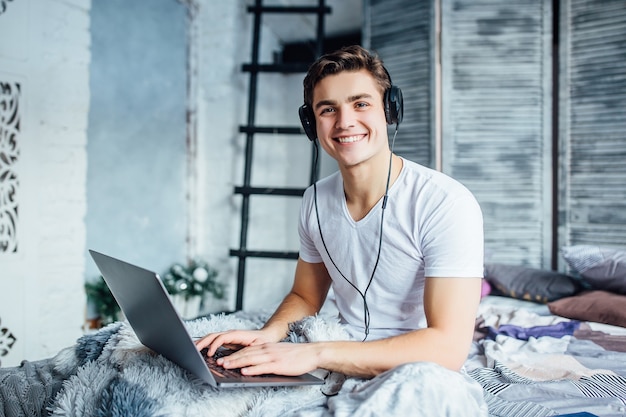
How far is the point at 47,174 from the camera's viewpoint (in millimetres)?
2510

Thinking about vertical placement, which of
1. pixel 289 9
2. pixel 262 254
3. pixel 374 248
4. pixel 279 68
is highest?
pixel 289 9

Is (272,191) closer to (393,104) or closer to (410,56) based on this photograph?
(410,56)

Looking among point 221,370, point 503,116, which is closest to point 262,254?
point 503,116

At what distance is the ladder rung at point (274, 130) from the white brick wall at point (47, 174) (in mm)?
997

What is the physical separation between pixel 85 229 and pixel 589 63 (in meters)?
2.68

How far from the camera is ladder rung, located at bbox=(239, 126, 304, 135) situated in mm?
3328

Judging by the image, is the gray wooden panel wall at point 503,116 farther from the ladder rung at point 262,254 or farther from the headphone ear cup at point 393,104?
the headphone ear cup at point 393,104

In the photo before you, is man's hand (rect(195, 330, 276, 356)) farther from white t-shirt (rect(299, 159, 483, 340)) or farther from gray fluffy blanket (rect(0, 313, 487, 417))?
white t-shirt (rect(299, 159, 483, 340))

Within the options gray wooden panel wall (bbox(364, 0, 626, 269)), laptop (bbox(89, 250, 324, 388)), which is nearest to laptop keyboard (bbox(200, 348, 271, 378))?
laptop (bbox(89, 250, 324, 388))

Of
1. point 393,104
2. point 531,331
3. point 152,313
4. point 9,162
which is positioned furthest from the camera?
point 9,162

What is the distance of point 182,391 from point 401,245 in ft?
1.88

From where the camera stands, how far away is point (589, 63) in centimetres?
291

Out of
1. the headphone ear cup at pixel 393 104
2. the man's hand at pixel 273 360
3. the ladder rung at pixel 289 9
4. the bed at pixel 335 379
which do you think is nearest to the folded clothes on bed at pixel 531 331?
the bed at pixel 335 379

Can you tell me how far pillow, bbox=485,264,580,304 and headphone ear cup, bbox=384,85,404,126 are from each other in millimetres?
1310
